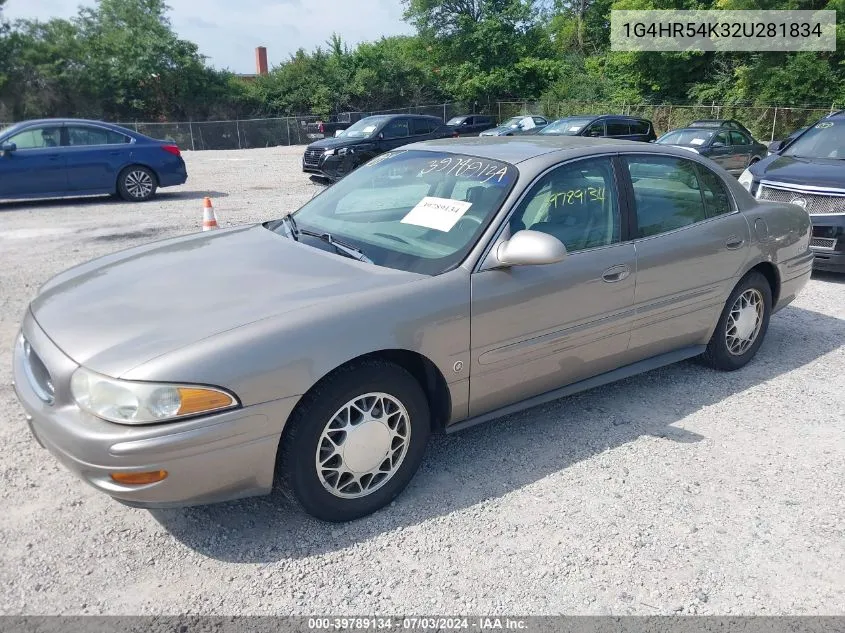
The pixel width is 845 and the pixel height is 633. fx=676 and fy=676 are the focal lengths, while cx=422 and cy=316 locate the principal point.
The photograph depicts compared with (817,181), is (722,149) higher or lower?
higher

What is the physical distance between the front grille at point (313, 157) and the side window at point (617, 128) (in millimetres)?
7192

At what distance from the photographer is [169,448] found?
8.13 feet

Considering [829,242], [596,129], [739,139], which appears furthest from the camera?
[596,129]

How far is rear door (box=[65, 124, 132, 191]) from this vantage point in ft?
36.4

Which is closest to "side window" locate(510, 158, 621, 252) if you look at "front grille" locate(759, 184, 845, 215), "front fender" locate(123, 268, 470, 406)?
"front fender" locate(123, 268, 470, 406)

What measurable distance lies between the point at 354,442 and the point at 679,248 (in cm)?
238

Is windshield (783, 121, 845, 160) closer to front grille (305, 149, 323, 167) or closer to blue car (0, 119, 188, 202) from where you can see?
front grille (305, 149, 323, 167)

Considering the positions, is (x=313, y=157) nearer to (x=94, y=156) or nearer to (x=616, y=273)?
(x=94, y=156)

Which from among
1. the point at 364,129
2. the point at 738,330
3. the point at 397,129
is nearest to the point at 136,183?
the point at 364,129

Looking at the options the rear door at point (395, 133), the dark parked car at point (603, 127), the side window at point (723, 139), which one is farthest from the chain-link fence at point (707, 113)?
the rear door at point (395, 133)

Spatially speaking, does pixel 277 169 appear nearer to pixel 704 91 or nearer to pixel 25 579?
pixel 25 579

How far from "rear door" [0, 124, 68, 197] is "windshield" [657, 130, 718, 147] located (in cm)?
1230

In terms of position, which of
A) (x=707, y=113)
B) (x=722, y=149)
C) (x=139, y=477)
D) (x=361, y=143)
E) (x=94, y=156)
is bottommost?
(x=139, y=477)

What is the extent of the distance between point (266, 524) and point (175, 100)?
37017 mm
